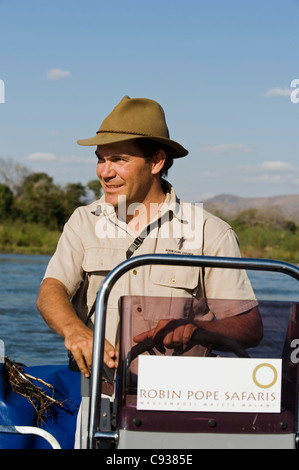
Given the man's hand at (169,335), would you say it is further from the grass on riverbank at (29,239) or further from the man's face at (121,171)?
the grass on riverbank at (29,239)

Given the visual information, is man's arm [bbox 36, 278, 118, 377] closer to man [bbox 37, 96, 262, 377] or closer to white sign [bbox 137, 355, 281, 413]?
man [bbox 37, 96, 262, 377]

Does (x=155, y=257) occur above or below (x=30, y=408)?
above

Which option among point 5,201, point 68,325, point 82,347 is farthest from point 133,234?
point 5,201

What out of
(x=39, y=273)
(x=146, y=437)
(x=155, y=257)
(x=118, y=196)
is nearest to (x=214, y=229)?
(x=118, y=196)

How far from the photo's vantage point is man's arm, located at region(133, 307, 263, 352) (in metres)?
2.13

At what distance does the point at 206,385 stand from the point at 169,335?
177 mm

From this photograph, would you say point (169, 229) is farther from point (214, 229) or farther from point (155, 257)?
point (155, 257)

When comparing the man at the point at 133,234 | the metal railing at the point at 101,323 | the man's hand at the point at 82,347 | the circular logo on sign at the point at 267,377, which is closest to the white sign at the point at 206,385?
the circular logo on sign at the point at 267,377

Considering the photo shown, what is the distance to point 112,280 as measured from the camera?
6.78ft

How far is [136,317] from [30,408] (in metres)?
0.97

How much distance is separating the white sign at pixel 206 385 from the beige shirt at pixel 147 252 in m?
0.70

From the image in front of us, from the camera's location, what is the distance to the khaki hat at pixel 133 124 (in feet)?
9.75
